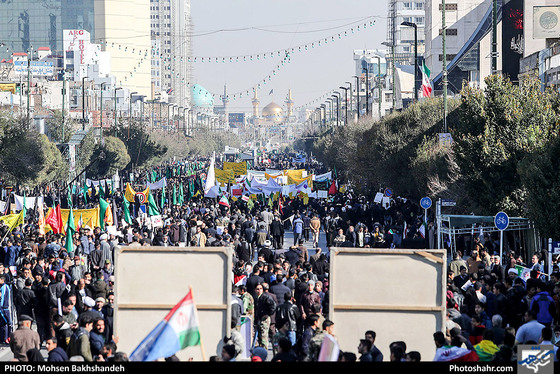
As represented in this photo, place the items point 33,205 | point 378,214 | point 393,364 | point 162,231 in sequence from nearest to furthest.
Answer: point 393,364
point 162,231
point 33,205
point 378,214

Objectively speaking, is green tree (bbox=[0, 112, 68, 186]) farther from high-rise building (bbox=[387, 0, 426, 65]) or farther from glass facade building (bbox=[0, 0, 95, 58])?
glass facade building (bbox=[0, 0, 95, 58])

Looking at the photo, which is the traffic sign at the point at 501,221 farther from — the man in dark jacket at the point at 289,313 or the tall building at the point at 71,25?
the tall building at the point at 71,25

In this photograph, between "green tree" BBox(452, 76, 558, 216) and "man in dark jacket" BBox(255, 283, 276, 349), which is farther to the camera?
"green tree" BBox(452, 76, 558, 216)

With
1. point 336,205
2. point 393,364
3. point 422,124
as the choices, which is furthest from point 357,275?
point 422,124

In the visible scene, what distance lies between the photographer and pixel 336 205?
1486 inches

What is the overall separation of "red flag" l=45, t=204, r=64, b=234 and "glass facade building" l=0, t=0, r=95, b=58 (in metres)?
161

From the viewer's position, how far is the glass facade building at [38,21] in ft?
598

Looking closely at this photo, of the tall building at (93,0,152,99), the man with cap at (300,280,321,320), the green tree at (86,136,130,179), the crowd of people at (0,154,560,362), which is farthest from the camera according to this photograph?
the tall building at (93,0,152,99)

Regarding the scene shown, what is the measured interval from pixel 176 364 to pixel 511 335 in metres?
4.45

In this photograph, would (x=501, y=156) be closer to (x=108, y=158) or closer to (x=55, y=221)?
(x=55, y=221)

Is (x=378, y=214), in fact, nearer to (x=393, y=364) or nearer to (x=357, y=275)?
(x=357, y=275)

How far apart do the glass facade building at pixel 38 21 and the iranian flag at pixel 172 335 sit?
178457 millimetres
